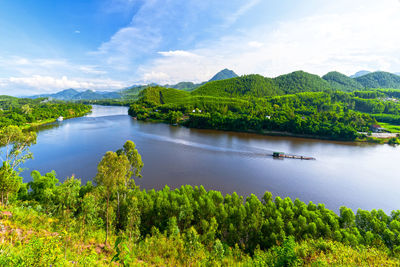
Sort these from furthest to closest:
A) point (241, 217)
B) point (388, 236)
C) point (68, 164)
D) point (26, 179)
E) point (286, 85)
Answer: point (286, 85) → point (68, 164) → point (26, 179) → point (241, 217) → point (388, 236)

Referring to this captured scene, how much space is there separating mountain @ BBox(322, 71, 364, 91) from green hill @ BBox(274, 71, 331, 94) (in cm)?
1254

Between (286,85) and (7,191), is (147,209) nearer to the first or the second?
(7,191)

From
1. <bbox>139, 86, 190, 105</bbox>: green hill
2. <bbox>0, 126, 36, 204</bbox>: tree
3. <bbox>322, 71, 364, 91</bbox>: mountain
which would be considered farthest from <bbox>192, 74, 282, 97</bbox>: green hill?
<bbox>0, 126, 36, 204</bbox>: tree

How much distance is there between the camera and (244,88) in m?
112

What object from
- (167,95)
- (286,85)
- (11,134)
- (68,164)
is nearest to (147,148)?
(68,164)

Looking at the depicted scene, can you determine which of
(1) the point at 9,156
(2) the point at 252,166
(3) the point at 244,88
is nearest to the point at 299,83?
(3) the point at 244,88

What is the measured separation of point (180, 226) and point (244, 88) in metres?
109

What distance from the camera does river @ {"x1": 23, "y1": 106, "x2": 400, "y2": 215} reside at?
20109 millimetres

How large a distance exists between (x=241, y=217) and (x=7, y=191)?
15390mm

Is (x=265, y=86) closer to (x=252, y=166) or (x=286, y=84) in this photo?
(x=286, y=84)

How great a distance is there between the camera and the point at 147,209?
12719mm

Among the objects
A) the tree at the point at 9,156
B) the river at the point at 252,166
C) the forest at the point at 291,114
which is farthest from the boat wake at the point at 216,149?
the tree at the point at 9,156

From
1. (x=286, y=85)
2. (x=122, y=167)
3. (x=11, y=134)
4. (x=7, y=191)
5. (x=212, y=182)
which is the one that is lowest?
(x=212, y=182)

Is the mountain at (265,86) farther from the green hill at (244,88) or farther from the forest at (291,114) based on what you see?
the forest at (291,114)
